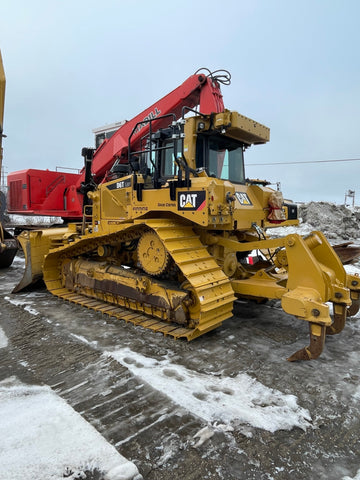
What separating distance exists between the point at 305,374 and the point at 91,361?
2427 mm

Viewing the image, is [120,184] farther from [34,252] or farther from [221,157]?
[34,252]

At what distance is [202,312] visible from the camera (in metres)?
4.20

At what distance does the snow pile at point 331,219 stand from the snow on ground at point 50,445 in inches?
683

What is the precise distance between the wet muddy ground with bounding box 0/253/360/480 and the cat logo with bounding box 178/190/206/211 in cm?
183

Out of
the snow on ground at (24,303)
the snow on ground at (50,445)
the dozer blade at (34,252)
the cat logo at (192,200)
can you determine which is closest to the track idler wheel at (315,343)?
the cat logo at (192,200)

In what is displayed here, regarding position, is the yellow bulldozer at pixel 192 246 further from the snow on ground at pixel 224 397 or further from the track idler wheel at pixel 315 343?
the snow on ground at pixel 224 397

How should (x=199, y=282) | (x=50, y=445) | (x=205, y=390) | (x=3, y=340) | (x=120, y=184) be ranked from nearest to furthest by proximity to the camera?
(x=50, y=445), (x=205, y=390), (x=199, y=282), (x=3, y=340), (x=120, y=184)

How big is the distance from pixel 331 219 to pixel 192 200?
17.2 meters

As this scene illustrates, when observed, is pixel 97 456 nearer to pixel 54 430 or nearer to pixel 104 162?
pixel 54 430

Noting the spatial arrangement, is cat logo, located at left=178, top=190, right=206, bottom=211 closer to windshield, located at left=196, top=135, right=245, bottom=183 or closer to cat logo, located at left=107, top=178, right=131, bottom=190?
Answer: windshield, located at left=196, top=135, right=245, bottom=183

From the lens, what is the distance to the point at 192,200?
4.69 m

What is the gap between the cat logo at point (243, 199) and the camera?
536 centimetres

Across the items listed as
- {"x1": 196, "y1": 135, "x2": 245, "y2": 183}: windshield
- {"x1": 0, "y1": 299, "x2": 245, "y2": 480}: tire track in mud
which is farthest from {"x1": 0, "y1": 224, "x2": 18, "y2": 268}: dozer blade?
{"x1": 196, "y1": 135, "x2": 245, "y2": 183}: windshield

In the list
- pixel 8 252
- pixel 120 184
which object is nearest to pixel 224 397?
pixel 120 184
